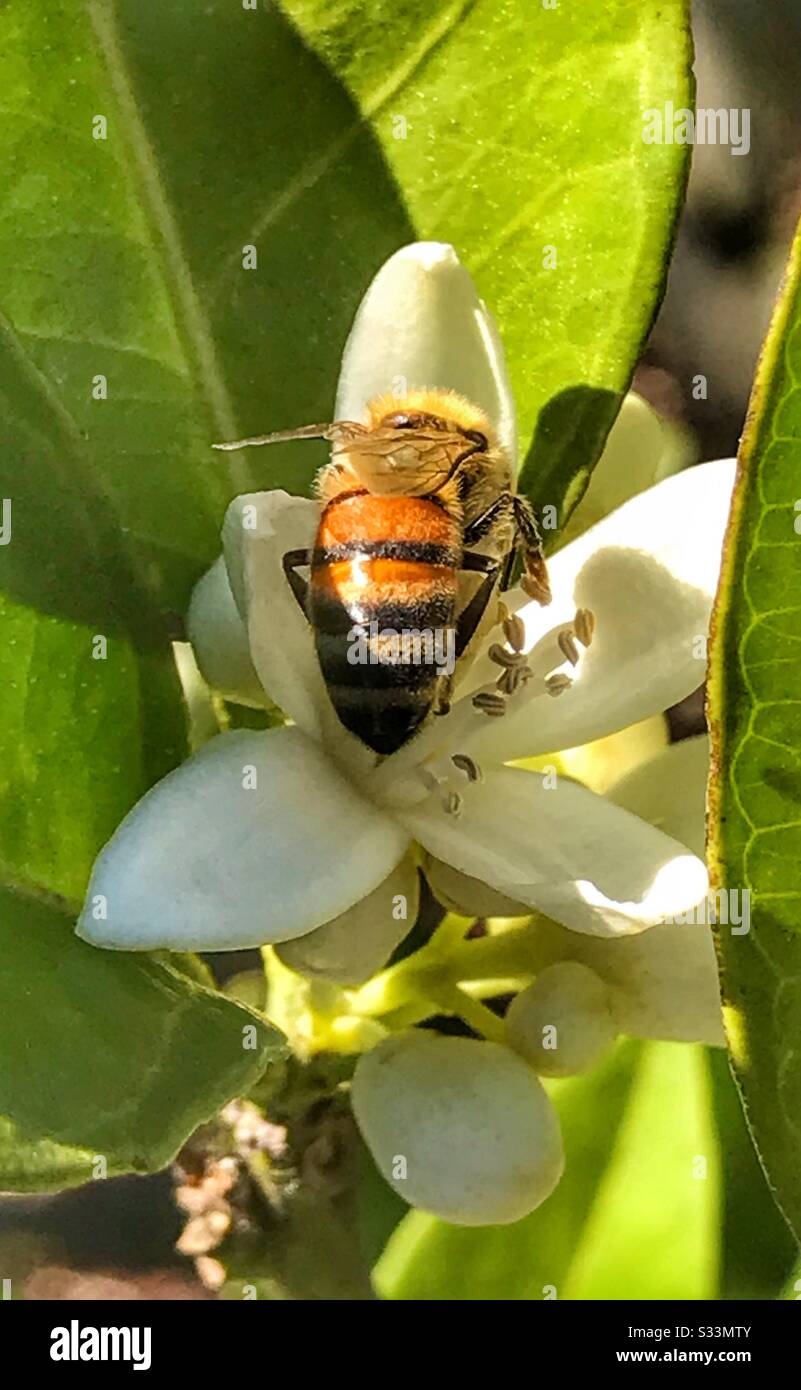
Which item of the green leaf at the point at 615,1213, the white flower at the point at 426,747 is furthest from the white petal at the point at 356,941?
the green leaf at the point at 615,1213

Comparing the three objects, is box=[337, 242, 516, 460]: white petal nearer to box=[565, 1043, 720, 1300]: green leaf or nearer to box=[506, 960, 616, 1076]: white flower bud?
box=[506, 960, 616, 1076]: white flower bud

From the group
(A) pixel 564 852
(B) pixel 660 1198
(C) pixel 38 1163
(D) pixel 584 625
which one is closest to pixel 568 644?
(D) pixel 584 625

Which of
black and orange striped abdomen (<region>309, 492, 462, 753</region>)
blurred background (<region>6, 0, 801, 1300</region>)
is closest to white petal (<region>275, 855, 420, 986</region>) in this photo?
black and orange striped abdomen (<region>309, 492, 462, 753</region>)

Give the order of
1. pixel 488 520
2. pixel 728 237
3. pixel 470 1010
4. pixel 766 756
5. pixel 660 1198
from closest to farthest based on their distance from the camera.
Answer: pixel 766 756 < pixel 488 520 < pixel 470 1010 < pixel 660 1198 < pixel 728 237

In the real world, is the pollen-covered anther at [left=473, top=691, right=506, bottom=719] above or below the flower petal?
above

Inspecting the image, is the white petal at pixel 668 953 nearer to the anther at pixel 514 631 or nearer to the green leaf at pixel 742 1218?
the anther at pixel 514 631

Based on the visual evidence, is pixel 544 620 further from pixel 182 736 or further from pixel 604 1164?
pixel 604 1164

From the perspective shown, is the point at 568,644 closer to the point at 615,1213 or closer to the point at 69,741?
the point at 69,741
